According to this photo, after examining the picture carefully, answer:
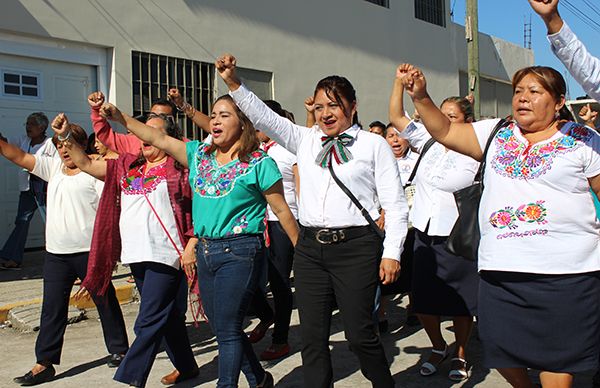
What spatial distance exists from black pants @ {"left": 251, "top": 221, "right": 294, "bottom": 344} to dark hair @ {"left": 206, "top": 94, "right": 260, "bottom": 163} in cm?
160

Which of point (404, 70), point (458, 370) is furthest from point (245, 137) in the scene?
point (458, 370)

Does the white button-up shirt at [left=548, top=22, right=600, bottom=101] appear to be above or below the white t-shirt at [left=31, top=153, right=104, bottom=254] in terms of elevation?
above

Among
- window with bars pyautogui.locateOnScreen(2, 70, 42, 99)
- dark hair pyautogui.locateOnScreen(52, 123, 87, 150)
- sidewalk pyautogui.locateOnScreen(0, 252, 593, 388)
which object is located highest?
window with bars pyautogui.locateOnScreen(2, 70, 42, 99)

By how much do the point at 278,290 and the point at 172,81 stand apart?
6.28 m

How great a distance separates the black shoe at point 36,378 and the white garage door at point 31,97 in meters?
5.02

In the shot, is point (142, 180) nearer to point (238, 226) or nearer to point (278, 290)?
point (238, 226)

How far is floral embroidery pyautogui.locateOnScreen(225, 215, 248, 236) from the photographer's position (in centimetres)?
400

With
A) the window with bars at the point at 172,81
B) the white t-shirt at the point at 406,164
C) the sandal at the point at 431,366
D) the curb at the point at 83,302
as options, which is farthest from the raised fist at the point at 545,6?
the window with bars at the point at 172,81

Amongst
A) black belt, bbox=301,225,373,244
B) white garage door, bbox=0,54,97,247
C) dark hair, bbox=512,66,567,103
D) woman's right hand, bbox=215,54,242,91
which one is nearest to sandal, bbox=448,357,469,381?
black belt, bbox=301,225,373,244

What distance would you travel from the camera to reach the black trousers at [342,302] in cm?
388

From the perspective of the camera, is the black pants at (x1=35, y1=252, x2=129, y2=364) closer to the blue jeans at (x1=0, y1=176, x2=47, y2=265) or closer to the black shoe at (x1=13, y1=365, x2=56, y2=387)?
the black shoe at (x1=13, y1=365, x2=56, y2=387)

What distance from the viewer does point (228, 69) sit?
3916 mm

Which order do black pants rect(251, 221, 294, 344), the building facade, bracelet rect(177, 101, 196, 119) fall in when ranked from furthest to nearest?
the building facade → black pants rect(251, 221, 294, 344) → bracelet rect(177, 101, 196, 119)

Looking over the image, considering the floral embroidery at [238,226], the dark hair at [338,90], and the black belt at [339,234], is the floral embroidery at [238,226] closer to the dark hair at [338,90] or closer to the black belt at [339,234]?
the black belt at [339,234]
